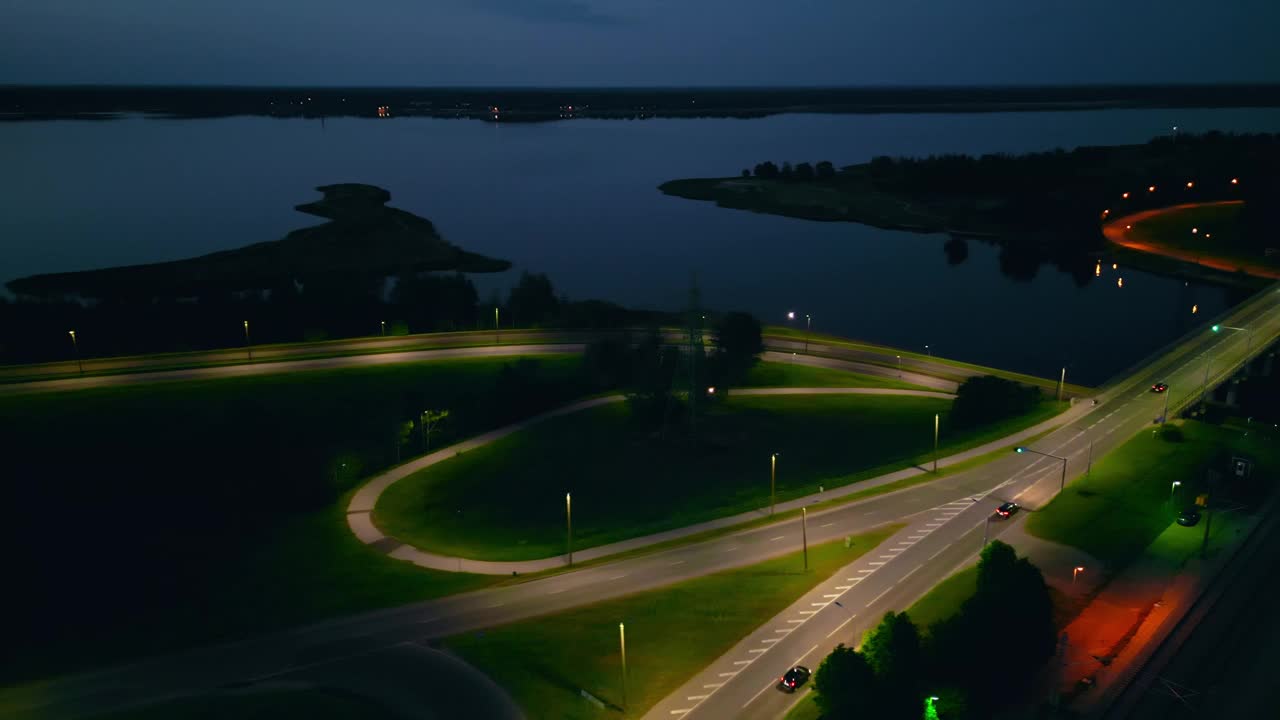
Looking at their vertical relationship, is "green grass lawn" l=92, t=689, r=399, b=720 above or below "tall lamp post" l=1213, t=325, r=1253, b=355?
below

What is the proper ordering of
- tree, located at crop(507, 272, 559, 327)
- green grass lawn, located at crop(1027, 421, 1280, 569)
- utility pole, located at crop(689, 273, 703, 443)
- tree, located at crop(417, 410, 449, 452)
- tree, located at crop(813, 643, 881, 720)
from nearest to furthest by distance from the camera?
tree, located at crop(813, 643, 881, 720), green grass lawn, located at crop(1027, 421, 1280, 569), utility pole, located at crop(689, 273, 703, 443), tree, located at crop(417, 410, 449, 452), tree, located at crop(507, 272, 559, 327)

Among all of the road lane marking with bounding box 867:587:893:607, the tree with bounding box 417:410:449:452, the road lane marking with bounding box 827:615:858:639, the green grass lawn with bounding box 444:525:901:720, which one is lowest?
the green grass lawn with bounding box 444:525:901:720

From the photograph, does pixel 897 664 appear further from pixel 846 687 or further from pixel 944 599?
pixel 944 599

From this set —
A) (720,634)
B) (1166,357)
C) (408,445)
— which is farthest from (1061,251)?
(720,634)

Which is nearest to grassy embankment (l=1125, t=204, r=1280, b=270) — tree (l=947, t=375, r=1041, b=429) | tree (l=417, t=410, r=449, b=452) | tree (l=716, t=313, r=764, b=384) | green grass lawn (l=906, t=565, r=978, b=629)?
tree (l=947, t=375, r=1041, b=429)

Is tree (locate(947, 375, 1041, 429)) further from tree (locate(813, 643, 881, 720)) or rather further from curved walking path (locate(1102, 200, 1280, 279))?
curved walking path (locate(1102, 200, 1280, 279))

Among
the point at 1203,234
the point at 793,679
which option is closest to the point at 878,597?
the point at 793,679

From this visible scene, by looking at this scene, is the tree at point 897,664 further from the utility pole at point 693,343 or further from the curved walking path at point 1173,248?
the curved walking path at point 1173,248
